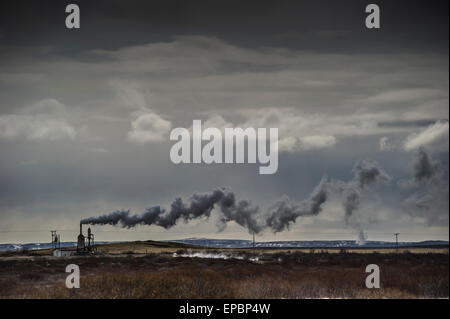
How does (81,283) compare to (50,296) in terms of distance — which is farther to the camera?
(81,283)

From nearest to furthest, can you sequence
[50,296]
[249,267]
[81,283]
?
[50,296] < [81,283] < [249,267]

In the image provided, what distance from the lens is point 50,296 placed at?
23938 millimetres

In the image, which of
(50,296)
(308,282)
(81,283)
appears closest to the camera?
(50,296)

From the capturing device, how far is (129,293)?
24484 mm
